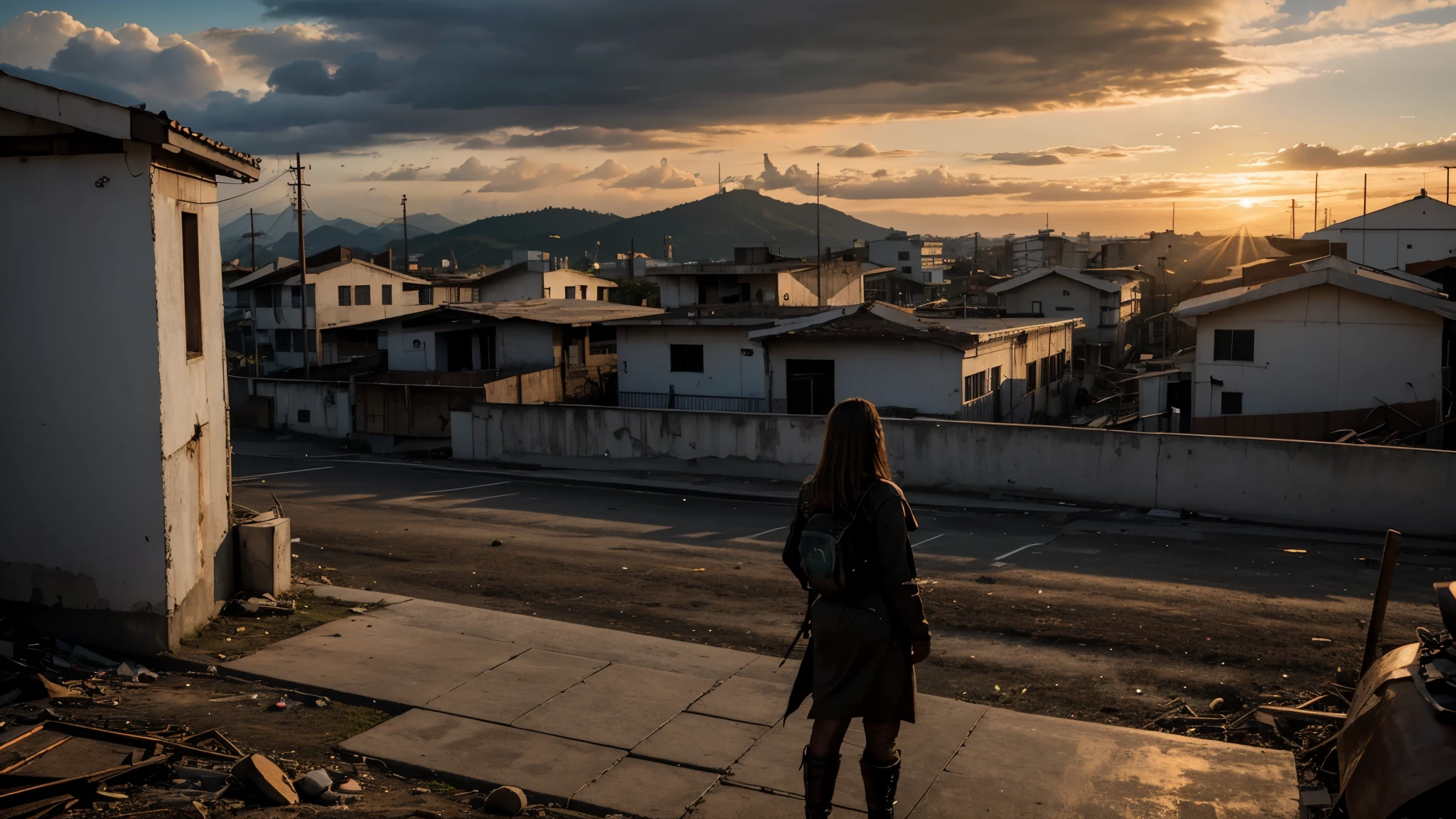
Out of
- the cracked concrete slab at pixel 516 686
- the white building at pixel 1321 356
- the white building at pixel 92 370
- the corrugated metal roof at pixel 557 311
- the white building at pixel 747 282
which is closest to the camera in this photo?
the cracked concrete slab at pixel 516 686

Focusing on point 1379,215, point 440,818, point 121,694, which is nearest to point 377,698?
point 121,694

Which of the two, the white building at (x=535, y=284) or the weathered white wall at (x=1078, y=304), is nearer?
the weathered white wall at (x=1078, y=304)

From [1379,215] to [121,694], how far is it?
64.3m

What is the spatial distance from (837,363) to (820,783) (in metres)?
24.2

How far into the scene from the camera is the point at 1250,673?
9.09m

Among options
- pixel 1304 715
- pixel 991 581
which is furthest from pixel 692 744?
pixel 991 581

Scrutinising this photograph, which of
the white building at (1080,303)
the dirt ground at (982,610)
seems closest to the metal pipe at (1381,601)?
the dirt ground at (982,610)

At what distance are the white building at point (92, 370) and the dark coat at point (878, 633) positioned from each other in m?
6.00

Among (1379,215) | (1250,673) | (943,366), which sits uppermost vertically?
(1379,215)

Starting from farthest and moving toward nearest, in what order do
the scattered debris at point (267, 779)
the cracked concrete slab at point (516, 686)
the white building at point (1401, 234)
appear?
the white building at point (1401, 234) → the cracked concrete slab at point (516, 686) → the scattered debris at point (267, 779)

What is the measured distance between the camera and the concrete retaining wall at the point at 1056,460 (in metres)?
17.3

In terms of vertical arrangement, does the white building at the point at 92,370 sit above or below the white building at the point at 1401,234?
below

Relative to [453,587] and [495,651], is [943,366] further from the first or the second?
[495,651]

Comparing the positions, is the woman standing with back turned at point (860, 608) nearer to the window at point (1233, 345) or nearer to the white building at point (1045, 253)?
the window at point (1233, 345)
